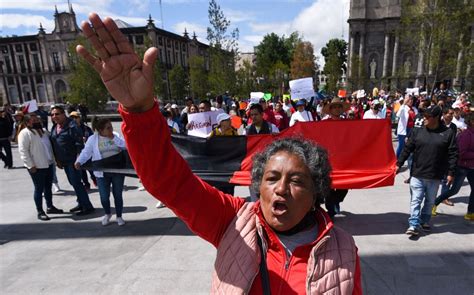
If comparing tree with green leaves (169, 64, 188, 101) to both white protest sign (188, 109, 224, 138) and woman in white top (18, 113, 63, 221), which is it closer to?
white protest sign (188, 109, 224, 138)

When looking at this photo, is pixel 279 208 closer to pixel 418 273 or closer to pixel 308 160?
pixel 308 160

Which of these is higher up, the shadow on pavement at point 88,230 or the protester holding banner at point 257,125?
the protester holding banner at point 257,125

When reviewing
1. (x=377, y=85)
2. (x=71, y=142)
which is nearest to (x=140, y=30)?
(x=377, y=85)

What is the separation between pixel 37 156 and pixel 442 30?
771 inches

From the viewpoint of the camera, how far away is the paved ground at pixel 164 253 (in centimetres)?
340

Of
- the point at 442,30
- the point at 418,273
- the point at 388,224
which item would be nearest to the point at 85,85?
the point at 442,30

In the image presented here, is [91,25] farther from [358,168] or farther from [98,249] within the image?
[358,168]

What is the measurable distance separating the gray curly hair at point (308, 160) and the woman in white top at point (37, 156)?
16.8 feet

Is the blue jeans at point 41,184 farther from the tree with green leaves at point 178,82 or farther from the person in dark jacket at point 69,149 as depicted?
the tree with green leaves at point 178,82

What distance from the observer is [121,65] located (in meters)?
1.20

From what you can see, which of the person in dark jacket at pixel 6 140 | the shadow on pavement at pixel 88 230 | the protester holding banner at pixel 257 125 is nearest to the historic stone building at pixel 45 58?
the person in dark jacket at pixel 6 140

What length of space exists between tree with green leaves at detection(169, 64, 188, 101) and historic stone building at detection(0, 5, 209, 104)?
909cm

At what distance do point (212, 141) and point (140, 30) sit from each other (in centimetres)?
5331

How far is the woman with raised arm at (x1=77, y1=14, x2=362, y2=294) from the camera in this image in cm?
122
